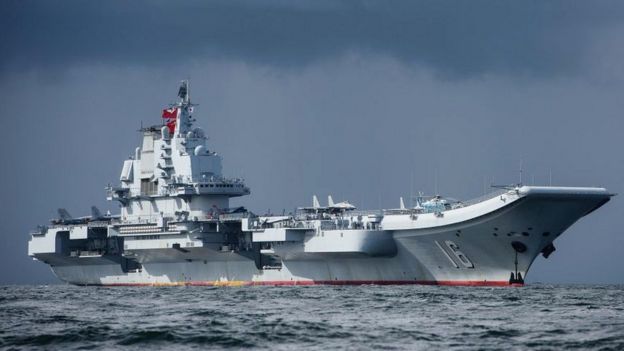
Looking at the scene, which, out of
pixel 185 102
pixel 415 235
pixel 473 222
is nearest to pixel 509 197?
pixel 473 222

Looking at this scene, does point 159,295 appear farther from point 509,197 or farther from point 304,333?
point 304,333

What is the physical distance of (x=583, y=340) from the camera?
90.5 ft

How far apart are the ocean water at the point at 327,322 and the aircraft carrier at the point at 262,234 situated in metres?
5.03

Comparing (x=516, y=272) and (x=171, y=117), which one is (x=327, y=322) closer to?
(x=516, y=272)

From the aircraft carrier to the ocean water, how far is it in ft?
16.5

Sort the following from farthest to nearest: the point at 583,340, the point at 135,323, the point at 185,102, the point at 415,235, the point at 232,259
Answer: the point at 185,102 → the point at 232,259 → the point at 415,235 → the point at 135,323 → the point at 583,340

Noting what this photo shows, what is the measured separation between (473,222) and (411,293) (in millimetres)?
6631

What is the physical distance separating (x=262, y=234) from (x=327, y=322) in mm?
27932

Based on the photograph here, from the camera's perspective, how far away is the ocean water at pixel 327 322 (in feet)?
90.9

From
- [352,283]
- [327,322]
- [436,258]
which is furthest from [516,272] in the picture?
[327,322]

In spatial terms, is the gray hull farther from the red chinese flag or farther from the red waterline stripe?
the red chinese flag

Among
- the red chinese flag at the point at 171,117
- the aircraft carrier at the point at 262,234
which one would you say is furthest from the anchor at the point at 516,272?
the red chinese flag at the point at 171,117

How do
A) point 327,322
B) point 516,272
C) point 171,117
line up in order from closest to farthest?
1. point 327,322
2. point 516,272
3. point 171,117

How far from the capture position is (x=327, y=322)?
3278 centimetres
